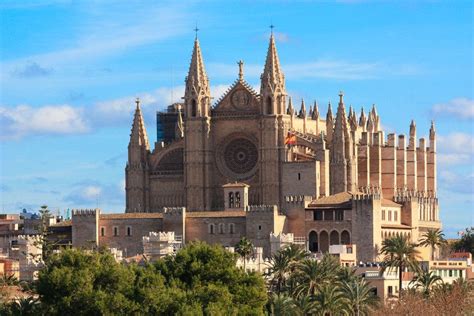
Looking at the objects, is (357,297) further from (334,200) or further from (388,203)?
(388,203)

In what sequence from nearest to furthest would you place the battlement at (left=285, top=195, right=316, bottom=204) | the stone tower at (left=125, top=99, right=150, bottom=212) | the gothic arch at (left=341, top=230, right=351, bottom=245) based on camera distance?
1. the gothic arch at (left=341, top=230, right=351, bottom=245)
2. the battlement at (left=285, top=195, right=316, bottom=204)
3. the stone tower at (left=125, top=99, right=150, bottom=212)

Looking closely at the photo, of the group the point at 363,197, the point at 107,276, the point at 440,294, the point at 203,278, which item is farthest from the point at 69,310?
the point at 363,197

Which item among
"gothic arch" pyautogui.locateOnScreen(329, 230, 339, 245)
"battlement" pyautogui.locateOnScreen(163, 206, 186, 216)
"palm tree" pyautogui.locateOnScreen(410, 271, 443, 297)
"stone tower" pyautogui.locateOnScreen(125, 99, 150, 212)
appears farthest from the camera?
"stone tower" pyautogui.locateOnScreen(125, 99, 150, 212)

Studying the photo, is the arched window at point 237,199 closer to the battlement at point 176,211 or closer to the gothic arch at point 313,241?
the battlement at point 176,211

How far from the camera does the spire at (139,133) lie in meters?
161

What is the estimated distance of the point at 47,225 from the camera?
506ft

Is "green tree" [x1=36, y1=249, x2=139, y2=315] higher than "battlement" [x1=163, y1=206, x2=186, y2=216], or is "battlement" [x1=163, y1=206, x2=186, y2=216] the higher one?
"battlement" [x1=163, y1=206, x2=186, y2=216]

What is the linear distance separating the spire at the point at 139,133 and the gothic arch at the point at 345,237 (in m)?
23.8

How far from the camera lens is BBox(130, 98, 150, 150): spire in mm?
161375

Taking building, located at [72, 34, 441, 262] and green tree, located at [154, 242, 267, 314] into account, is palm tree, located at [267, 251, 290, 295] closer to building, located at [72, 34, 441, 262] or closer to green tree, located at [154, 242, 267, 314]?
green tree, located at [154, 242, 267, 314]

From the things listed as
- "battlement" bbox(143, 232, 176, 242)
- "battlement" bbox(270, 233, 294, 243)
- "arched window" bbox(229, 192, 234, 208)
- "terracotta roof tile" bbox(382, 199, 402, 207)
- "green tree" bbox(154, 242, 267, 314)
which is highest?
"arched window" bbox(229, 192, 234, 208)

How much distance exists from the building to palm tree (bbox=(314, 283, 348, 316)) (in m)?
34.9

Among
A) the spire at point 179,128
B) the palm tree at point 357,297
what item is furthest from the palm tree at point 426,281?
the spire at point 179,128

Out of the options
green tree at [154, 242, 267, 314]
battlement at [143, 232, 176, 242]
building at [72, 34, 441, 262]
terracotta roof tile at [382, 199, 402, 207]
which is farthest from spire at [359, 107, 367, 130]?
green tree at [154, 242, 267, 314]
